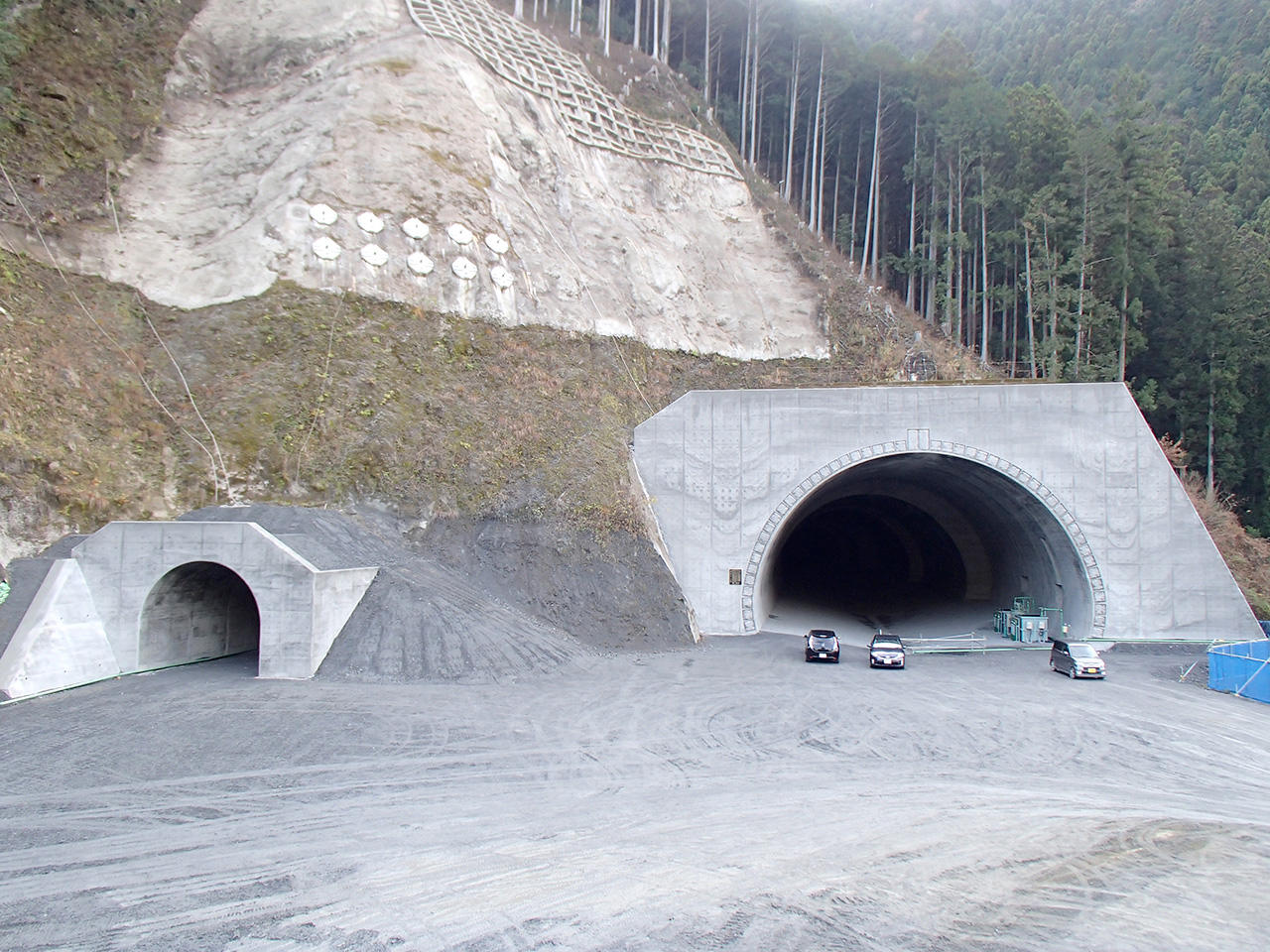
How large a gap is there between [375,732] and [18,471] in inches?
494

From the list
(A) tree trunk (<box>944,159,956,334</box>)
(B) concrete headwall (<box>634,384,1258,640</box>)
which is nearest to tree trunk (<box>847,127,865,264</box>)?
(A) tree trunk (<box>944,159,956,334</box>)

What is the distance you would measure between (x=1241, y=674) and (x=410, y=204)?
2985cm

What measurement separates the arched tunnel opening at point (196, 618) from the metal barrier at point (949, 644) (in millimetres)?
19900

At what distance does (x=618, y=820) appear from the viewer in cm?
1001

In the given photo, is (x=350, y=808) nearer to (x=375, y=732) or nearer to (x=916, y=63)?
(x=375, y=732)

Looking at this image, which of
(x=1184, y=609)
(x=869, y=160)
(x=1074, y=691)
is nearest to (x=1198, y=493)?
(x=1184, y=609)

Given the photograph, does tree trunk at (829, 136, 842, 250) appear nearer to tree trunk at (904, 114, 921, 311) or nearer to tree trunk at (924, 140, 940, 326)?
tree trunk at (904, 114, 921, 311)

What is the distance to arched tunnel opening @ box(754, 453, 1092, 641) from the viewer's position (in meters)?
26.3

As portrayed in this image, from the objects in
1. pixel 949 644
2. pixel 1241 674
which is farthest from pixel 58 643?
pixel 1241 674

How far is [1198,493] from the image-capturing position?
35.7 meters

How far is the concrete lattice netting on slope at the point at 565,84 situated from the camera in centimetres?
3769

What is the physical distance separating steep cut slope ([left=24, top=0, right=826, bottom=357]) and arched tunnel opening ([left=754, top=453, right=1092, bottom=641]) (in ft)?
29.7

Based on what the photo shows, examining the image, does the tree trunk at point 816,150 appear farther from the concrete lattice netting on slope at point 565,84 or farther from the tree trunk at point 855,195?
the concrete lattice netting on slope at point 565,84

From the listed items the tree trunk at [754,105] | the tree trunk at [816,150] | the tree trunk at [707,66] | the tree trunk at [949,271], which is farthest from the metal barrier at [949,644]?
the tree trunk at [707,66]
